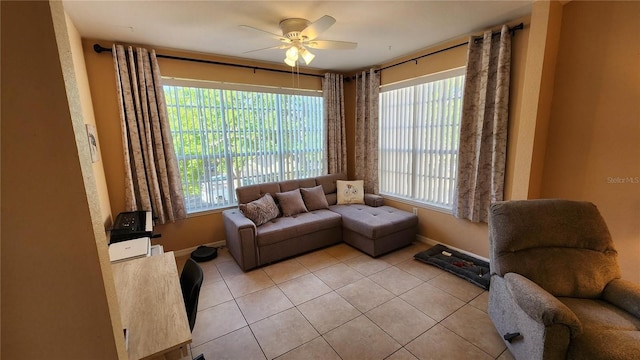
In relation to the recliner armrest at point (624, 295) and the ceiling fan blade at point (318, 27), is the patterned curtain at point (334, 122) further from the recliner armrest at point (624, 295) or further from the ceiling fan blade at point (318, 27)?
the recliner armrest at point (624, 295)

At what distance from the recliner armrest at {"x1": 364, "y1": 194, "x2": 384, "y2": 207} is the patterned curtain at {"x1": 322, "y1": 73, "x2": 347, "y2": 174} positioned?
0.75 meters

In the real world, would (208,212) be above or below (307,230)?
above

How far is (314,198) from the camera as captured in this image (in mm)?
3885

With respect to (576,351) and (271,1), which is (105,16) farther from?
(576,351)

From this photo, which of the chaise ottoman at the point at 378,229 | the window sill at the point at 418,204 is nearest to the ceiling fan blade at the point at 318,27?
the chaise ottoman at the point at 378,229

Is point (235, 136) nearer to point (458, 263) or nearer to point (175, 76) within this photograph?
point (175, 76)

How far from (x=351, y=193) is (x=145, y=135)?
2857 mm

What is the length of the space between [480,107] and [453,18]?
94 centimetres

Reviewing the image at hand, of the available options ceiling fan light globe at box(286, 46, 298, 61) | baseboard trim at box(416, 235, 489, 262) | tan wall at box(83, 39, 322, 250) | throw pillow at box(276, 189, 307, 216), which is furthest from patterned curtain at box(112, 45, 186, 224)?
baseboard trim at box(416, 235, 489, 262)

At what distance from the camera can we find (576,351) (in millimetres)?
1338

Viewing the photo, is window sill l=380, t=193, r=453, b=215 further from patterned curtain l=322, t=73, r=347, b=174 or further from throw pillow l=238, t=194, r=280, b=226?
throw pillow l=238, t=194, r=280, b=226

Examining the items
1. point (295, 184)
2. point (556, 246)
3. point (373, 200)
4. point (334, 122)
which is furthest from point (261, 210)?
point (556, 246)

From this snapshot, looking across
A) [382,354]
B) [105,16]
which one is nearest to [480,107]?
[382,354]

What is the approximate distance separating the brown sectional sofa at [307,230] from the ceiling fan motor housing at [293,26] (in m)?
2.01
